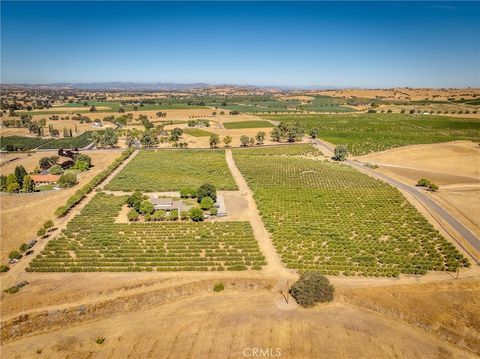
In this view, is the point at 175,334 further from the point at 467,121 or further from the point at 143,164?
the point at 467,121

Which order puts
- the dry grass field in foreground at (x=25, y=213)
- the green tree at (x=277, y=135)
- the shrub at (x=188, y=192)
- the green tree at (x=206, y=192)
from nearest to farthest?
the dry grass field in foreground at (x=25, y=213)
the green tree at (x=206, y=192)
the shrub at (x=188, y=192)
the green tree at (x=277, y=135)

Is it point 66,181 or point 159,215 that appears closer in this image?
point 159,215

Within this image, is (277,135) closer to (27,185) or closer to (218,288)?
(27,185)

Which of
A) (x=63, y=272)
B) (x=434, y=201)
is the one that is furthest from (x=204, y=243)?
(x=434, y=201)

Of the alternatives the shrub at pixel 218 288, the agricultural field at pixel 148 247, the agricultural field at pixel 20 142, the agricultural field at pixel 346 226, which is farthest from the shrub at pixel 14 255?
the agricultural field at pixel 20 142

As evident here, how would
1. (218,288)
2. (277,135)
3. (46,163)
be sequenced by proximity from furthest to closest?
(277,135) < (46,163) < (218,288)

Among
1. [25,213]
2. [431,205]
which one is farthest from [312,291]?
[25,213]

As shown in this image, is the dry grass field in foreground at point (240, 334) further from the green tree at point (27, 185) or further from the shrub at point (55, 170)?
the shrub at point (55, 170)
